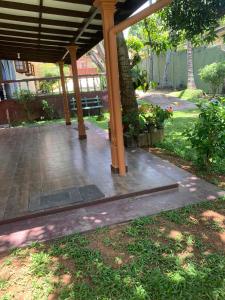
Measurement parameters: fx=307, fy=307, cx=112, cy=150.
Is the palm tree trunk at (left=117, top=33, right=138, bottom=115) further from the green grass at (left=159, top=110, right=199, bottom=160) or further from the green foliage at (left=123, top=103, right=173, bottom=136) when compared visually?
the green grass at (left=159, top=110, right=199, bottom=160)

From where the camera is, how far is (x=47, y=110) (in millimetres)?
13094

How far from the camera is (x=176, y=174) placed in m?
4.89

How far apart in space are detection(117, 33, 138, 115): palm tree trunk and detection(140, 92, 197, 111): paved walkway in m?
6.65

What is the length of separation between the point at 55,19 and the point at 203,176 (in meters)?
3.82

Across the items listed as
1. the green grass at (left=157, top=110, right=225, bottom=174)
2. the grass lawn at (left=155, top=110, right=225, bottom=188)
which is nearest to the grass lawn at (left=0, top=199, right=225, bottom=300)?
the grass lawn at (left=155, top=110, right=225, bottom=188)

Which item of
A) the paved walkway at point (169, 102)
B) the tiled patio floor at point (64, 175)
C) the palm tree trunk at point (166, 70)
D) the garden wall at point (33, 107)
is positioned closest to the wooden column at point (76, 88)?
the tiled patio floor at point (64, 175)

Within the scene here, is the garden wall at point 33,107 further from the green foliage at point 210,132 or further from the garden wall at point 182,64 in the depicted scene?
the green foliage at point 210,132

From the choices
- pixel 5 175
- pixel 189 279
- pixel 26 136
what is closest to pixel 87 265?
pixel 189 279

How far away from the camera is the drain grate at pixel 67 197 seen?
4023 millimetres

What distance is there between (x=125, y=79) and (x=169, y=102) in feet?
28.8

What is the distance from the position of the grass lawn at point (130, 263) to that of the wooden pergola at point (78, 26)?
5.88 ft

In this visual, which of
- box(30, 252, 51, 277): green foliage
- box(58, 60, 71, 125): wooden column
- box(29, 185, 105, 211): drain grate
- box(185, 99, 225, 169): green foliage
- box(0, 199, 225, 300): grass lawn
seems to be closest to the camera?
box(0, 199, 225, 300): grass lawn

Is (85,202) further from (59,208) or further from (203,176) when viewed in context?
(203,176)

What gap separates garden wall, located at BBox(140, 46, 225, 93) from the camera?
55.0ft
